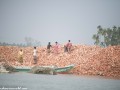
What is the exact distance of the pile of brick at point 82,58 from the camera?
40.5m

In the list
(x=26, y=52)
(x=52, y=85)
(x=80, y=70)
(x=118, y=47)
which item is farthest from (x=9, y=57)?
(x=52, y=85)

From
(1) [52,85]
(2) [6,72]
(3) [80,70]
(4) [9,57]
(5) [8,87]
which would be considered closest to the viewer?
(5) [8,87]

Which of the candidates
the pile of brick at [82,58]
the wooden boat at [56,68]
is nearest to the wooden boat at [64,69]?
the wooden boat at [56,68]

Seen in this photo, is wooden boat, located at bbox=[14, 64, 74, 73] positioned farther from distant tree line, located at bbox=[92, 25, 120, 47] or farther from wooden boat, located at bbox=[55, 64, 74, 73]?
distant tree line, located at bbox=[92, 25, 120, 47]

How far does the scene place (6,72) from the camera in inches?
1516

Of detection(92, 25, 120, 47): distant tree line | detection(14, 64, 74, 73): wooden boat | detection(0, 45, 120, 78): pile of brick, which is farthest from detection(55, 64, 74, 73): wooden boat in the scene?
detection(92, 25, 120, 47): distant tree line

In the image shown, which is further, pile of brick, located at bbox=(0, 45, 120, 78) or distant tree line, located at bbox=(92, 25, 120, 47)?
distant tree line, located at bbox=(92, 25, 120, 47)

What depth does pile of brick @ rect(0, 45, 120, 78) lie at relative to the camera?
40550 millimetres

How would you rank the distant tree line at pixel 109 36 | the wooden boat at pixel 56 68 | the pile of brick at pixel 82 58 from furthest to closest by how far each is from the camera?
1. the distant tree line at pixel 109 36
2. the pile of brick at pixel 82 58
3. the wooden boat at pixel 56 68

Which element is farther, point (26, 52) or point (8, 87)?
point (26, 52)

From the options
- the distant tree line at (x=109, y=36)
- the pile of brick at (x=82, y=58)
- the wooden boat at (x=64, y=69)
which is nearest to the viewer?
the wooden boat at (x=64, y=69)

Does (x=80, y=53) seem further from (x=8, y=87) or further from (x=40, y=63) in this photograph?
(x=8, y=87)

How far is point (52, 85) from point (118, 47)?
19.4 metres

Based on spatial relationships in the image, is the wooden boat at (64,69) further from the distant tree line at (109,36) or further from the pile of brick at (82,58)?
the distant tree line at (109,36)
